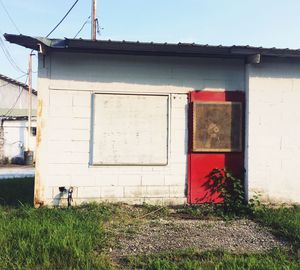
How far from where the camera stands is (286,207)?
8219mm

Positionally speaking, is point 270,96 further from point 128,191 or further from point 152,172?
point 128,191

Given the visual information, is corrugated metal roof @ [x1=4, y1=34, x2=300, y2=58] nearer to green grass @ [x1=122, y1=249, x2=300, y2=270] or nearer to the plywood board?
the plywood board

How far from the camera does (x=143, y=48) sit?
307 inches

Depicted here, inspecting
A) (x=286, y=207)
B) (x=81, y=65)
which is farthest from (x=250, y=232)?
(x=81, y=65)

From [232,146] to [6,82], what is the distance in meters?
29.0

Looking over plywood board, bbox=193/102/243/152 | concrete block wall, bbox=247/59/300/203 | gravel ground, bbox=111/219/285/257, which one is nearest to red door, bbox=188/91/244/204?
plywood board, bbox=193/102/243/152

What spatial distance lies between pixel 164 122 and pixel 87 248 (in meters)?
3.75

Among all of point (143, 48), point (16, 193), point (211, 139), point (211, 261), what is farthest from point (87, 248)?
point (16, 193)

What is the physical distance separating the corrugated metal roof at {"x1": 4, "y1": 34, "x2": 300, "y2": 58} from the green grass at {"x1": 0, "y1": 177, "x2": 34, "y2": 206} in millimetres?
3250

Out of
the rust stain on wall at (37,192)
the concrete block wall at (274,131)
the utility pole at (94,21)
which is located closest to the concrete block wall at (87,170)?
the rust stain on wall at (37,192)

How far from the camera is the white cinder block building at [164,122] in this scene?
26.3ft

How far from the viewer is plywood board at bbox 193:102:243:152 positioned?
8312 mm

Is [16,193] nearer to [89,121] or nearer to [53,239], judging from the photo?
[89,121]

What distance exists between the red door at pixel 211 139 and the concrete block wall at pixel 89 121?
175 millimetres
